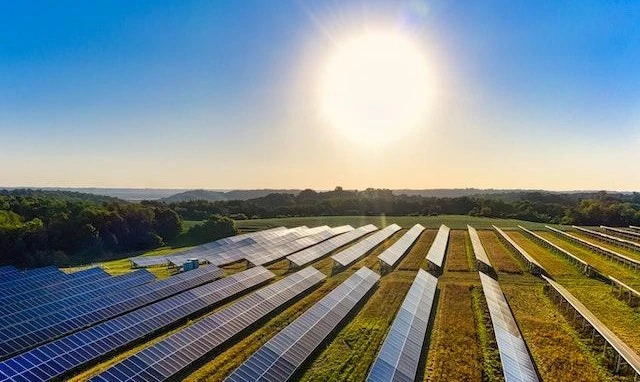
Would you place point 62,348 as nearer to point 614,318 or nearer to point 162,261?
point 162,261

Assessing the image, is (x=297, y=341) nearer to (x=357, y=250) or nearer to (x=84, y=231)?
(x=357, y=250)

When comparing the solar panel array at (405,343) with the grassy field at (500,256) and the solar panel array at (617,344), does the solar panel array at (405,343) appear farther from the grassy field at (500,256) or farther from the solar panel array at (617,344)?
the grassy field at (500,256)

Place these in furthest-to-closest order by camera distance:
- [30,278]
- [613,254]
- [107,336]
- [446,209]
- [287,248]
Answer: [446,209] → [287,248] → [613,254] → [30,278] → [107,336]

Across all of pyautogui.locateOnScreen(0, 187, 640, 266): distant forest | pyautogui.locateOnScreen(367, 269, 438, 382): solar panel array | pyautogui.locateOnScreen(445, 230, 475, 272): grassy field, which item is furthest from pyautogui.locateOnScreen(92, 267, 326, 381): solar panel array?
pyautogui.locateOnScreen(0, 187, 640, 266): distant forest

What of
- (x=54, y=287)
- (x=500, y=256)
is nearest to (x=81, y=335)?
(x=54, y=287)

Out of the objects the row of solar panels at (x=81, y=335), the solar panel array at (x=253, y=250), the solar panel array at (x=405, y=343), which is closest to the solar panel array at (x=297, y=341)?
the solar panel array at (x=405, y=343)
